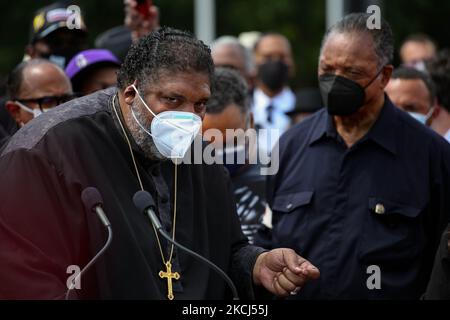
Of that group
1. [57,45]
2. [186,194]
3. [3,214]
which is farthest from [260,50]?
[3,214]

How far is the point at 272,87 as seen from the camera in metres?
11.1

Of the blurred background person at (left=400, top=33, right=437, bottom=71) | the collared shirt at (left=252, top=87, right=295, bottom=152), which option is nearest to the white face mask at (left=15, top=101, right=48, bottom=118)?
the collared shirt at (left=252, top=87, right=295, bottom=152)

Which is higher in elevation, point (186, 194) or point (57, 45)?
point (57, 45)

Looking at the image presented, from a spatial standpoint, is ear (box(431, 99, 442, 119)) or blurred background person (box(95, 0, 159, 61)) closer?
ear (box(431, 99, 442, 119))

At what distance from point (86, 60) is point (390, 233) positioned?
263 centimetres

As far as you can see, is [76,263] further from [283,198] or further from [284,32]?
[284,32]

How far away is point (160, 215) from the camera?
15.7 feet

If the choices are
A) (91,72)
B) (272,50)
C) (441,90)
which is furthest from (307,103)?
(91,72)

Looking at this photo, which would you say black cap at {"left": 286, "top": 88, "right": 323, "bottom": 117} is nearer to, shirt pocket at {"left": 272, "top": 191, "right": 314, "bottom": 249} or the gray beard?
shirt pocket at {"left": 272, "top": 191, "right": 314, "bottom": 249}

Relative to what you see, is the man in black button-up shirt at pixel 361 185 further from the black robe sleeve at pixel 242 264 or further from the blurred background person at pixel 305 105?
the blurred background person at pixel 305 105

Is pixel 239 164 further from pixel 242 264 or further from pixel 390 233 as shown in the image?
pixel 242 264

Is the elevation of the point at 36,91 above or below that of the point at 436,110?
above

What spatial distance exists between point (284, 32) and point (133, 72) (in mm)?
15411

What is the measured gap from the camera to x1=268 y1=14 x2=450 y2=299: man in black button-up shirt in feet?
18.7
